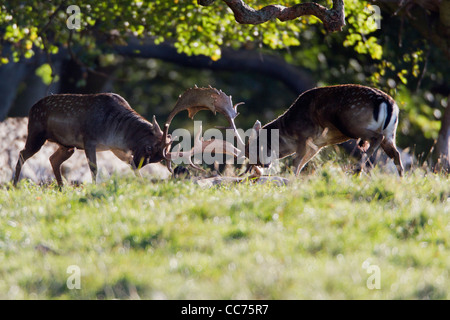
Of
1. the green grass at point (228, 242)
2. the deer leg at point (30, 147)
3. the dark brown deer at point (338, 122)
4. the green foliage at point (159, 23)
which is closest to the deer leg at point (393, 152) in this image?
the dark brown deer at point (338, 122)

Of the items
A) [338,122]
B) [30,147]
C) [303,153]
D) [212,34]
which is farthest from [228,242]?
[212,34]

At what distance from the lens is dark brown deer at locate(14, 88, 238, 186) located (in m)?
9.18

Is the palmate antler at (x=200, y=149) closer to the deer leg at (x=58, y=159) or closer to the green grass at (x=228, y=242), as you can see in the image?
the deer leg at (x=58, y=159)

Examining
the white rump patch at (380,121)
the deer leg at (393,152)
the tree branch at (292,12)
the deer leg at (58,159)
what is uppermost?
the tree branch at (292,12)

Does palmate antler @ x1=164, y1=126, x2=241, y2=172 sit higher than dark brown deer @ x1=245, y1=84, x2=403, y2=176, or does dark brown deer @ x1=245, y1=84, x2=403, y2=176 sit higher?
dark brown deer @ x1=245, y1=84, x2=403, y2=176

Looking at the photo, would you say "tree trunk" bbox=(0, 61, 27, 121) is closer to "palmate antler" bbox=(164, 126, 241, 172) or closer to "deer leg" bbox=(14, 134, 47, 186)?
"deer leg" bbox=(14, 134, 47, 186)

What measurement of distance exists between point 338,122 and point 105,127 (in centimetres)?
313

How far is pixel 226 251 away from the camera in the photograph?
4.75m

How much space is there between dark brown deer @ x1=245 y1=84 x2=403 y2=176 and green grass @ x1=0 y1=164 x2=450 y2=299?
176cm

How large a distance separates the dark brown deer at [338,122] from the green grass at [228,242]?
1756 mm

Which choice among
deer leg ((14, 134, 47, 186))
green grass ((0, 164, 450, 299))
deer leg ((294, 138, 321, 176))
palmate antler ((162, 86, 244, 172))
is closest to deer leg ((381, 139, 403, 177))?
deer leg ((294, 138, 321, 176))

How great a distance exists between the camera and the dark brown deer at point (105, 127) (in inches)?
361

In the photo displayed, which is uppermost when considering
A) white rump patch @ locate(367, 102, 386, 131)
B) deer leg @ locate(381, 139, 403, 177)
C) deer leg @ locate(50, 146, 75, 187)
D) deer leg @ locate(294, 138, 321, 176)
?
white rump patch @ locate(367, 102, 386, 131)

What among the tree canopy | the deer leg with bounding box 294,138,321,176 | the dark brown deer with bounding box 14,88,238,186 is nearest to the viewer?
the dark brown deer with bounding box 14,88,238,186
